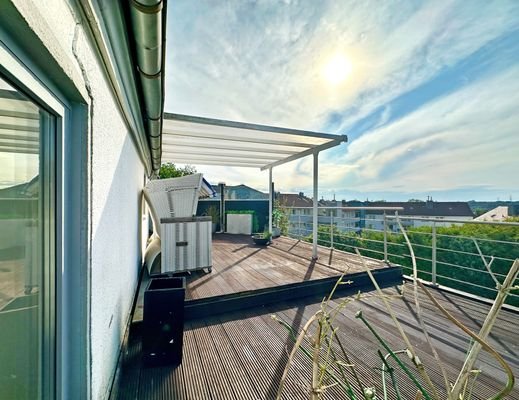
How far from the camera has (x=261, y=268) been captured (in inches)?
178

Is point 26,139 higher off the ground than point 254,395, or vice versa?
point 26,139

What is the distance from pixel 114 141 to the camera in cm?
182

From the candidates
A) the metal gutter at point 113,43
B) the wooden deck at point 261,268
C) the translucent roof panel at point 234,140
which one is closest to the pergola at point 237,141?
the translucent roof panel at point 234,140

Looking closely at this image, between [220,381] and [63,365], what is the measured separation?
1.26 m

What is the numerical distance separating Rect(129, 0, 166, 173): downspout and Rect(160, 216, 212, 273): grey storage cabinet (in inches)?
81.4

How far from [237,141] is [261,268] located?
7.97 feet

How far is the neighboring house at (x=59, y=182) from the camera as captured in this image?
0.70 m

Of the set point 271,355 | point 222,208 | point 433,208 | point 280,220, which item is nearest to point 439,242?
point 271,355

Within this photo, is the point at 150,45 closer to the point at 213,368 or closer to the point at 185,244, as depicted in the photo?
the point at 213,368

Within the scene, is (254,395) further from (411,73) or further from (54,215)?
(411,73)

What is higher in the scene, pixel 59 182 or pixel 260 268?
pixel 59 182

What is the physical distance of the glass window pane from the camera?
2.23ft

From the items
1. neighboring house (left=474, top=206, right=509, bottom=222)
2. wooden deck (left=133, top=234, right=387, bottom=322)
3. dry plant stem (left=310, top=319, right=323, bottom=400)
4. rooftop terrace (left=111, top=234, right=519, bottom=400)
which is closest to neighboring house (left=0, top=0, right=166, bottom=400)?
rooftop terrace (left=111, top=234, right=519, bottom=400)

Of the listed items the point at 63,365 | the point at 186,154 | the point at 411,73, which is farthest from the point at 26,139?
the point at 411,73
